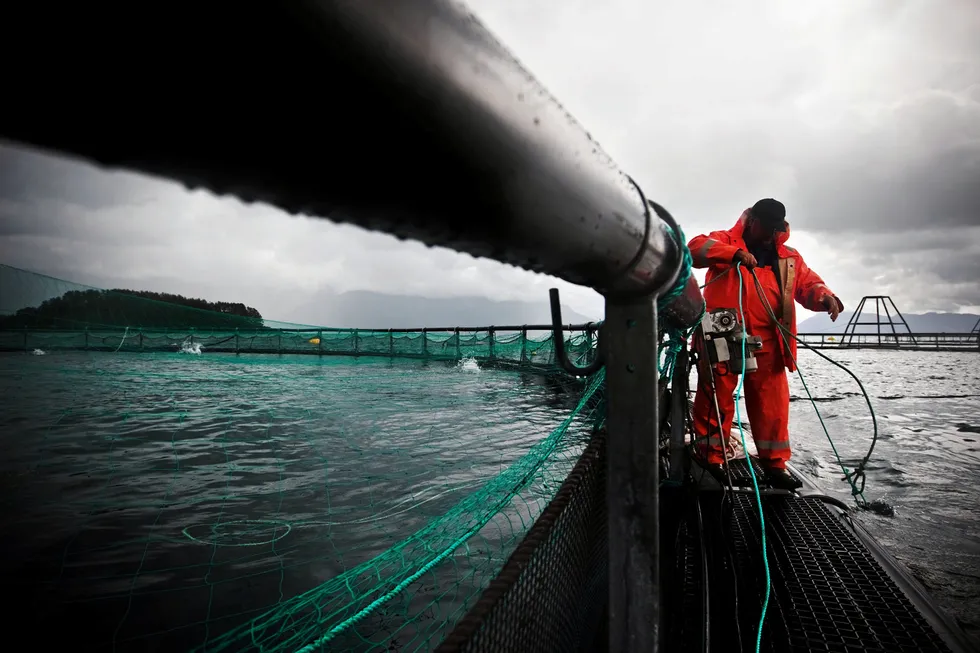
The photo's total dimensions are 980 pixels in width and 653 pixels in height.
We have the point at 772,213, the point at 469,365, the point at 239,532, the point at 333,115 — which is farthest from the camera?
the point at 469,365

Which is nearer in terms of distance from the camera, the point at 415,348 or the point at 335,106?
the point at 335,106

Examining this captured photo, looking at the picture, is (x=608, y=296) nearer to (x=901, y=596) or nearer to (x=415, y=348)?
(x=901, y=596)

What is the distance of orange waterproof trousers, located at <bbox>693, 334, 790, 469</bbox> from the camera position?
3.27m

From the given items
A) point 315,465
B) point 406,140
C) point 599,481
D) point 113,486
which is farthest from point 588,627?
point 113,486

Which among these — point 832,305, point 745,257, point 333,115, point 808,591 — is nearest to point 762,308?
point 832,305

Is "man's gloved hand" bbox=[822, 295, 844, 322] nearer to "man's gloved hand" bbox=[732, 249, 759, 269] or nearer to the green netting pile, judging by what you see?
"man's gloved hand" bbox=[732, 249, 759, 269]

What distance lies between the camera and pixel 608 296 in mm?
1118

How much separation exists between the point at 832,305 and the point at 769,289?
1.62 ft

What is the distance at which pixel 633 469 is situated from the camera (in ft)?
3.79

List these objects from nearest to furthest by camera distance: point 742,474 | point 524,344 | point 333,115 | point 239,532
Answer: point 333,115
point 239,532
point 742,474
point 524,344

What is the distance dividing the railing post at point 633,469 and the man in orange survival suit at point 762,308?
217 cm

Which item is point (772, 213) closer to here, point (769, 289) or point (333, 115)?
point (769, 289)

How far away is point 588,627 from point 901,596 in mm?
1360

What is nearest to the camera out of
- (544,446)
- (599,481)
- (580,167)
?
(580,167)
